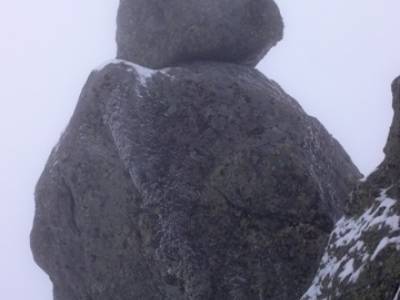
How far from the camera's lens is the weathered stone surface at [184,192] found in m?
14.6

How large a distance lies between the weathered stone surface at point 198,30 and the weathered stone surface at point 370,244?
8208 mm

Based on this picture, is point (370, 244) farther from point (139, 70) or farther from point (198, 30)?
point (198, 30)

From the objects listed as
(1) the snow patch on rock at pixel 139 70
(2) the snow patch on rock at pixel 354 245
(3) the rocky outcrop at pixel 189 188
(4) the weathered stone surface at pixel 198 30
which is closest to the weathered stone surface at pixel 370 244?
(2) the snow patch on rock at pixel 354 245

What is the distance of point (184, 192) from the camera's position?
50.4 feet

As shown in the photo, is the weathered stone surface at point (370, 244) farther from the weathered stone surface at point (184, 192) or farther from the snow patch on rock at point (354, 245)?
the weathered stone surface at point (184, 192)

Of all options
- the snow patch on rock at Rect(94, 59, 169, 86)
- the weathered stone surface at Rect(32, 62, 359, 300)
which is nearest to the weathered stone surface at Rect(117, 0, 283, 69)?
the weathered stone surface at Rect(32, 62, 359, 300)

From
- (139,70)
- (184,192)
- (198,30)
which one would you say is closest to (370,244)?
(184,192)

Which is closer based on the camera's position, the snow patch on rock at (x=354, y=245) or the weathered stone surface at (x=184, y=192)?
the snow patch on rock at (x=354, y=245)

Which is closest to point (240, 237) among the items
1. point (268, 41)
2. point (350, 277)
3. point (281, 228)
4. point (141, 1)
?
point (281, 228)

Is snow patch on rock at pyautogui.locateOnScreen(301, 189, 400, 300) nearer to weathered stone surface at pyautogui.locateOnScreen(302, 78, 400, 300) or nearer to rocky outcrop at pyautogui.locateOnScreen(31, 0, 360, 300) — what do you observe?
weathered stone surface at pyautogui.locateOnScreen(302, 78, 400, 300)

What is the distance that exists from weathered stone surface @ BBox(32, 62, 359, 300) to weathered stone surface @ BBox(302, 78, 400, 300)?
10.0ft

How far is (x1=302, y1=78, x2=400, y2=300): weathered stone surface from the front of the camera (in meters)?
9.18

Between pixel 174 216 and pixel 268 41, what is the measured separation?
8037mm

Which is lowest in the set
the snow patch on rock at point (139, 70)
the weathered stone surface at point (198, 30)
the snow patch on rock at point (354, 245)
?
the snow patch on rock at point (354, 245)
